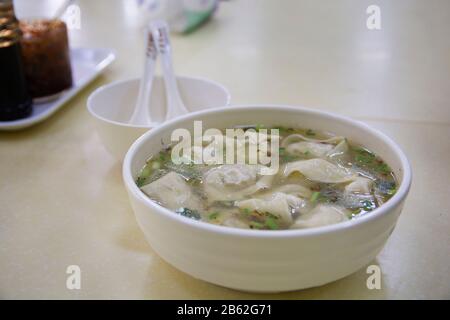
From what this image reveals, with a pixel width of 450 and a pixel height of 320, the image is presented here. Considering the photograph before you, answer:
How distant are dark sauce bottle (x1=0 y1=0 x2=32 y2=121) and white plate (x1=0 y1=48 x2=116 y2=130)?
0.03m

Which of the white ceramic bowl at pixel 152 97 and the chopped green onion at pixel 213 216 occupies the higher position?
the white ceramic bowl at pixel 152 97

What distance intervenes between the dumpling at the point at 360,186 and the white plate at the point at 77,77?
958 millimetres

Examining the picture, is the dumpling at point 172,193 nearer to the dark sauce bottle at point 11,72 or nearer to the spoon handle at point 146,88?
the spoon handle at point 146,88

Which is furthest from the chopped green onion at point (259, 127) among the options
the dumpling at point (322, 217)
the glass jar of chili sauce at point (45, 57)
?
the glass jar of chili sauce at point (45, 57)

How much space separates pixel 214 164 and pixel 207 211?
0.56ft

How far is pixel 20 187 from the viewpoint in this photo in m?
1.24

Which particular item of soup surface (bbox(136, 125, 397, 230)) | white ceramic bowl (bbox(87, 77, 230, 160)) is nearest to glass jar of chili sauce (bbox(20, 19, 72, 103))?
white ceramic bowl (bbox(87, 77, 230, 160))

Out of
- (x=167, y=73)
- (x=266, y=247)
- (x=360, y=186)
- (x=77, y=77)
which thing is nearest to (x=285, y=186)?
(x=360, y=186)

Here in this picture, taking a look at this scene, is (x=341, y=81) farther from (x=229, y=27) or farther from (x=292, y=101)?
(x=229, y=27)

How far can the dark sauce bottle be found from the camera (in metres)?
1.39

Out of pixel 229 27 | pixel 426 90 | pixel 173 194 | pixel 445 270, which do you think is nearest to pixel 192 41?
pixel 229 27

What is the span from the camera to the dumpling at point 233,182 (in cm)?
97

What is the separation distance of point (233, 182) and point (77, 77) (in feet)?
3.51

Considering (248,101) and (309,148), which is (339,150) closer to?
(309,148)
